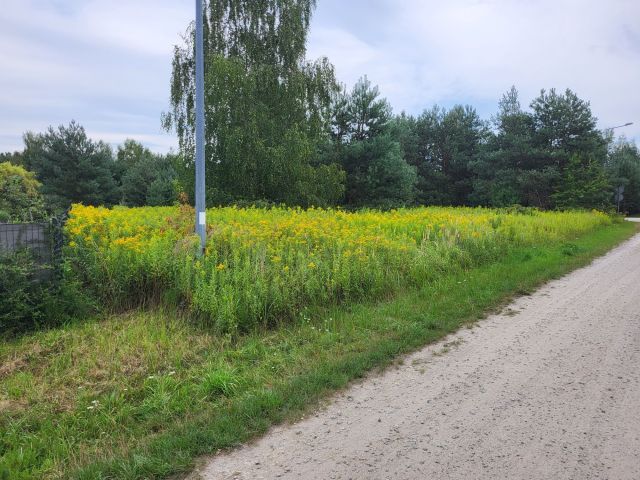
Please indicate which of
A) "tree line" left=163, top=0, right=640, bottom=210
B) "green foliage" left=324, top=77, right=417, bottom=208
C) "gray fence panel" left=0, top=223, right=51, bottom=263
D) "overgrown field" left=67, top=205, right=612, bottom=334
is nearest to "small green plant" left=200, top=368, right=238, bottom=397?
"overgrown field" left=67, top=205, right=612, bottom=334

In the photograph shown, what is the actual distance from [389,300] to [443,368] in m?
2.40

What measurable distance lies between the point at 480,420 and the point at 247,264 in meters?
3.76

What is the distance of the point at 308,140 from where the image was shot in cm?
2106

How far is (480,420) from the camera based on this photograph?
322 cm

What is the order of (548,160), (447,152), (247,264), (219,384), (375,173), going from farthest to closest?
(447,152) < (548,160) < (375,173) < (247,264) < (219,384)

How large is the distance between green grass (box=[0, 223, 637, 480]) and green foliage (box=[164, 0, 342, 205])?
14.4m

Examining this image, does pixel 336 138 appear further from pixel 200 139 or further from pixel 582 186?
pixel 200 139

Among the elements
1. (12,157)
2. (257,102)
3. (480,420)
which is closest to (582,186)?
(257,102)

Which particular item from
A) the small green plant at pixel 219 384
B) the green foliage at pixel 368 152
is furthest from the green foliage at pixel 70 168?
the small green plant at pixel 219 384

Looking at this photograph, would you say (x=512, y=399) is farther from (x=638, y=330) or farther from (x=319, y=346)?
(x=638, y=330)

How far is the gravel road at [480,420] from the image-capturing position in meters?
2.68

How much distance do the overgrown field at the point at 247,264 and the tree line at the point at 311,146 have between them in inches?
99.5

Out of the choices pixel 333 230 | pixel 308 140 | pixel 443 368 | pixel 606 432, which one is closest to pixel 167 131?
pixel 308 140

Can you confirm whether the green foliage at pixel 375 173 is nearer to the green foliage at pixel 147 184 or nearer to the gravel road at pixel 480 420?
the green foliage at pixel 147 184
